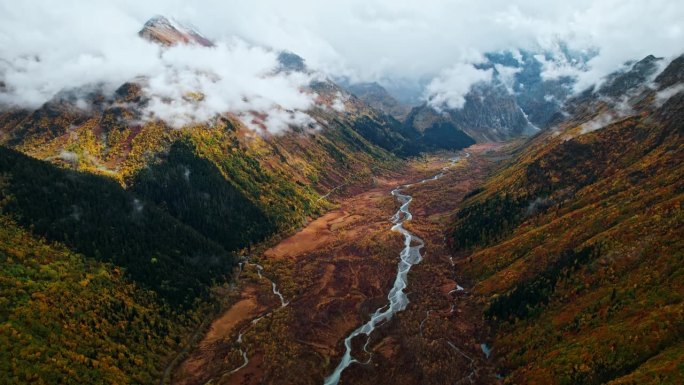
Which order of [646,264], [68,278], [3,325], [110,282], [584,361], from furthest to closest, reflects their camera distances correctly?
[110,282]
[68,278]
[646,264]
[3,325]
[584,361]

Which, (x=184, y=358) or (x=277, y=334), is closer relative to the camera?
(x=184, y=358)

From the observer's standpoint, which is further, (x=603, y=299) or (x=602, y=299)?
(x=602, y=299)

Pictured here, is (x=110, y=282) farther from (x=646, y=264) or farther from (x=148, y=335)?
(x=646, y=264)

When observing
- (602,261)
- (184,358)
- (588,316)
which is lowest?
(184,358)

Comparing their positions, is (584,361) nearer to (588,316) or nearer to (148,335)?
(588,316)

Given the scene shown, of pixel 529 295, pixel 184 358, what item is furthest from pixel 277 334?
pixel 529 295

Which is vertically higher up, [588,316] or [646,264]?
[646,264]

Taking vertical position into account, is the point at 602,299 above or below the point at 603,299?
below

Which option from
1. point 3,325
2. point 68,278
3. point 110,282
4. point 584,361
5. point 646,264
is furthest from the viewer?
point 110,282

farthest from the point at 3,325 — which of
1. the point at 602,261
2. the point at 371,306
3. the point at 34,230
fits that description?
Answer: the point at 602,261
